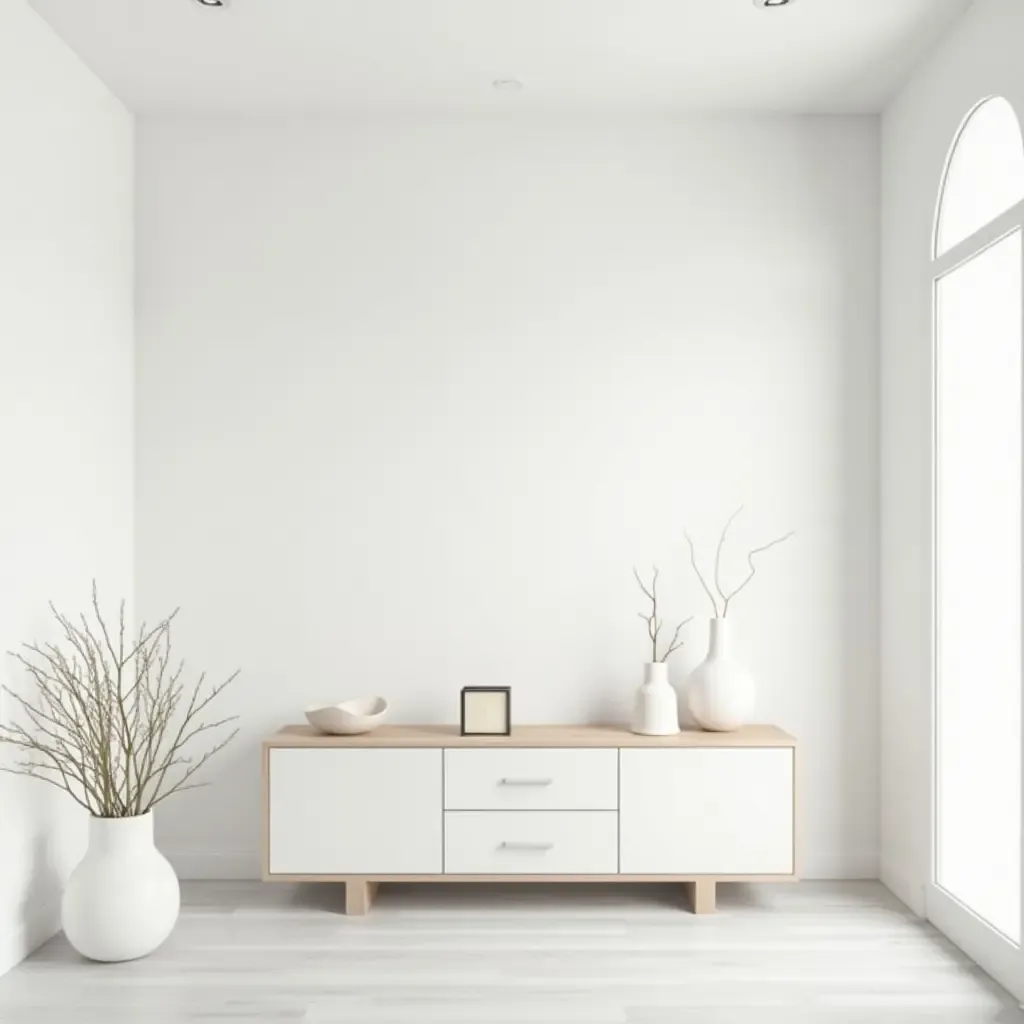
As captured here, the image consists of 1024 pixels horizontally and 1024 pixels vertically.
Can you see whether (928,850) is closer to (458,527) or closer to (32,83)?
(458,527)

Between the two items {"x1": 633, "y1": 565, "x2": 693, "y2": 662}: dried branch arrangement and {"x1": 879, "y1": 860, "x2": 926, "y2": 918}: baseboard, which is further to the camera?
{"x1": 633, "y1": 565, "x2": 693, "y2": 662}: dried branch arrangement

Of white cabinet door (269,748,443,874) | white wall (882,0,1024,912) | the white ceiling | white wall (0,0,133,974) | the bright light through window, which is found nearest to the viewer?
the bright light through window

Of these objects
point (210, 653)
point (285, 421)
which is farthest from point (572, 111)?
point (210, 653)

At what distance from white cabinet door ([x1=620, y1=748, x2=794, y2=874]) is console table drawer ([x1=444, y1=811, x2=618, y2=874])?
0.07 metres

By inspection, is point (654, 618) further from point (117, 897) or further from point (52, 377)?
point (52, 377)

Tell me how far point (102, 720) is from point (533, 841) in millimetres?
1348

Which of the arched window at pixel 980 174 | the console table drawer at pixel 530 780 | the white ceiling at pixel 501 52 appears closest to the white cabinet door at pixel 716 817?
the console table drawer at pixel 530 780

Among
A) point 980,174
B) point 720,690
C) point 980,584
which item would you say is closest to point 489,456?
point 720,690

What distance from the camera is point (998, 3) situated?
2.92m

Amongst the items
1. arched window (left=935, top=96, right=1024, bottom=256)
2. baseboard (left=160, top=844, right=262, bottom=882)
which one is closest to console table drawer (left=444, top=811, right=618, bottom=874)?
baseboard (left=160, top=844, right=262, bottom=882)

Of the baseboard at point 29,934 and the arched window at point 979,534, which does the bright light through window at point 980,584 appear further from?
the baseboard at point 29,934

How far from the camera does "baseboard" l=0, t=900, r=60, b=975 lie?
3006mm

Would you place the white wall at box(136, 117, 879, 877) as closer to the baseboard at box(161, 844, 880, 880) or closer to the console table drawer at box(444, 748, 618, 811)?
the baseboard at box(161, 844, 880, 880)

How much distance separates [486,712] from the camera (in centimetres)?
361
